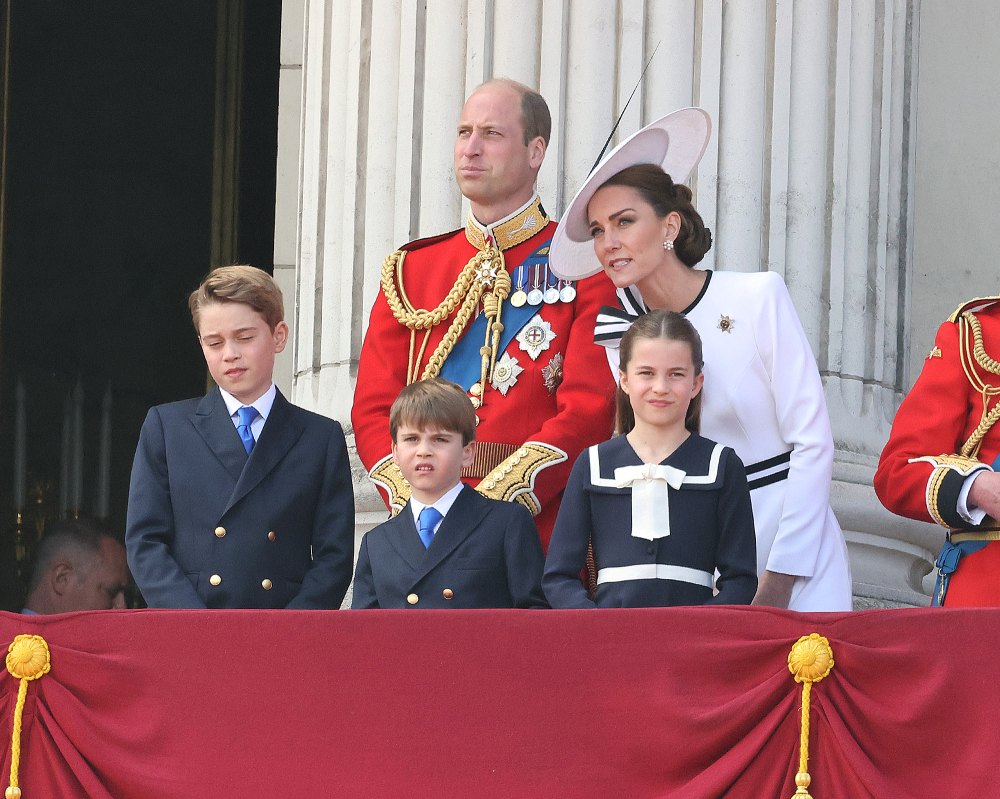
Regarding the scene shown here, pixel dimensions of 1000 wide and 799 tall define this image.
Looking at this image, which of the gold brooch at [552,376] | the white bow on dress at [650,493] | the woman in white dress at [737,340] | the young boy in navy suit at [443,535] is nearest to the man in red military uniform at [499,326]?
the gold brooch at [552,376]

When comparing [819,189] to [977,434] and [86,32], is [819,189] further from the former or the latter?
[86,32]

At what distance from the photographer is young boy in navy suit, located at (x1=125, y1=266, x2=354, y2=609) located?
4480 millimetres

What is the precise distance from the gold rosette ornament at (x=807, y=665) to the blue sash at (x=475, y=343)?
1.53 metres

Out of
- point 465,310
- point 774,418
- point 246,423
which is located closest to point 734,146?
point 465,310

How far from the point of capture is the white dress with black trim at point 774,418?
446 centimetres

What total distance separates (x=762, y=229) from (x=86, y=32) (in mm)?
4745

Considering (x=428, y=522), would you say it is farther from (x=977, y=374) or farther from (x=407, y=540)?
(x=977, y=374)

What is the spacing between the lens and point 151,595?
446cm

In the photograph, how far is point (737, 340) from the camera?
464 cm

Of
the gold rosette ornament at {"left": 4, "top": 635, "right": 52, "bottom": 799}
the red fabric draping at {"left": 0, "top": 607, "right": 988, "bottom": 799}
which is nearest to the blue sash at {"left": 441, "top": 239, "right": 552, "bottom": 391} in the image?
the red fabric draping at {"left": 0, "top": 607, "right": 988, "bottom": 799}

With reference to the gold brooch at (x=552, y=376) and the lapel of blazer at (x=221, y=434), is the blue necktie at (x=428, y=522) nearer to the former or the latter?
the lapel of blazer at (x=221, y=434)

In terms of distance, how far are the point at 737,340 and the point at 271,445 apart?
106cm

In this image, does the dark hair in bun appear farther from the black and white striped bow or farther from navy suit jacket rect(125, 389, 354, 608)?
navy suit jacket rect(125, 389, 354, 608)

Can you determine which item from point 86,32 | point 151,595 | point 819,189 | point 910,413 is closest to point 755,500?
point 910,413
